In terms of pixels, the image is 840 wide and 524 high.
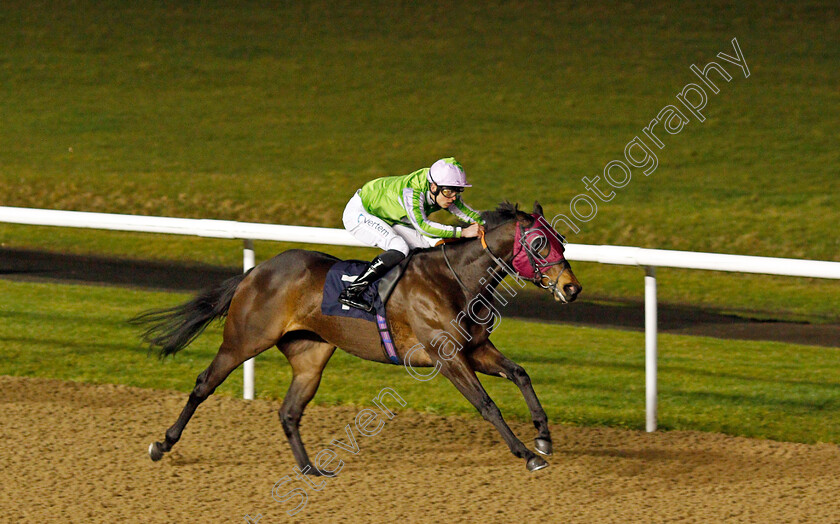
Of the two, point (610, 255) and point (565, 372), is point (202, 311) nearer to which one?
point (610, 255)

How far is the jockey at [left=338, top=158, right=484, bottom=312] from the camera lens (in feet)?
17.2

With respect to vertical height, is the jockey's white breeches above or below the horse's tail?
above

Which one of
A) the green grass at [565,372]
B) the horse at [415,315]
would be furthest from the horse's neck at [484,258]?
the green grass at [565,372]

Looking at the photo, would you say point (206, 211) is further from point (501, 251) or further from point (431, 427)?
point (501, 251)

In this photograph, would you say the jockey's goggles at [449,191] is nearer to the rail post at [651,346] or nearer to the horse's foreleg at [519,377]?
the horse's foreleg at [519,377]

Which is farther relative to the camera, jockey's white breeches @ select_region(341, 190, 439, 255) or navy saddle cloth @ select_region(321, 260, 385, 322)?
jockey's white breeches @ select_region(341, 190, 439, 255)

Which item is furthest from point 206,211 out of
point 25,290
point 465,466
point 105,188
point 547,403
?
point 465,466

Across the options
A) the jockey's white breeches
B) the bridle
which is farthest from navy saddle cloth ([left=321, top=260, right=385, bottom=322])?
the bridle

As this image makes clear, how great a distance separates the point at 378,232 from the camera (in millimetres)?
5617

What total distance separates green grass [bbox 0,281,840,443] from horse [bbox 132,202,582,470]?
3.65 ft

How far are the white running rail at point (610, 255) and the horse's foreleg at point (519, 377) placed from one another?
97cm

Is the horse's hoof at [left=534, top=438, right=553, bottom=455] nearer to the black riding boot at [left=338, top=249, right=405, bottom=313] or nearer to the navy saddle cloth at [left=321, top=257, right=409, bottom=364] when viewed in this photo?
the navy saddle cloth at [left=321, top=257, right=409, bottom=364]

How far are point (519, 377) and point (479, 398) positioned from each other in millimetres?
224

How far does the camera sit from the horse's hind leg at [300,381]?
221 inches
